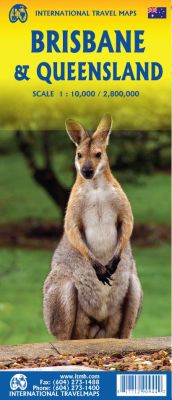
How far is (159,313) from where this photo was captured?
12.7 meters

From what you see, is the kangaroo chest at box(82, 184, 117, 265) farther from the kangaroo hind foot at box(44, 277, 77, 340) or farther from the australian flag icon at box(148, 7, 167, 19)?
the australian flag icon at box(148, 7, 167, 19)

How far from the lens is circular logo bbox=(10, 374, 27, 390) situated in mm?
5609

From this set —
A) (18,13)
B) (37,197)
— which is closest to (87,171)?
(18,13)

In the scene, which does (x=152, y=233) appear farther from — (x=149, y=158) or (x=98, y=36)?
(x=98, y=36)

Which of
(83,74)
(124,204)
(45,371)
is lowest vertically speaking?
(45,371)

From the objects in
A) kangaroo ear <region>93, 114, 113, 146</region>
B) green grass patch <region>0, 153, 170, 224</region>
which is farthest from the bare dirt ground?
green grass patch <region>0, 153, 170, 224</region>

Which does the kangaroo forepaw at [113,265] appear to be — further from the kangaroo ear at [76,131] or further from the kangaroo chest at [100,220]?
the kangaroo ear at [76,131]

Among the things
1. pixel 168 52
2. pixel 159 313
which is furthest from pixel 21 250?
pixel 168 52

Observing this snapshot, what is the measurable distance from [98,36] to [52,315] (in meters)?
1.96

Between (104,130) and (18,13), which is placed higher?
(18,13)

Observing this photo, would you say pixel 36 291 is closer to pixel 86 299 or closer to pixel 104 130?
pixel 86 299

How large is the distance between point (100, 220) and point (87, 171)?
36 cm

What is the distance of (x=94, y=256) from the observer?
621cm

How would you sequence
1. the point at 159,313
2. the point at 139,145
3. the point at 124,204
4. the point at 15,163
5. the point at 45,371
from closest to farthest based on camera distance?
the point at 45,371, the point at 124,204, the point at 139,145, the point at 159,313, the point at 15,163
